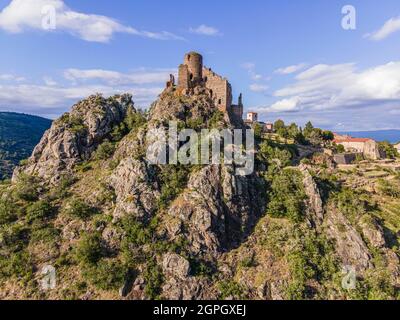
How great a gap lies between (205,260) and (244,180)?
17047mm

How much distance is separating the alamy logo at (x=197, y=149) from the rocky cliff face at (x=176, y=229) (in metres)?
1.59

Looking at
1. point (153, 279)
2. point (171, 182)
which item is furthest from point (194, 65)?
point (153, 279)

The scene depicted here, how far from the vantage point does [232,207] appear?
61500 millimetres

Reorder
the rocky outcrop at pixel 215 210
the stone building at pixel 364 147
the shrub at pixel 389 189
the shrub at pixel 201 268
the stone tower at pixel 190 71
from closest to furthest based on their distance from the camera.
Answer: the shrub at pixel 201 268, the rocky outcrop at pixel 215 210, the shrub at pixel 389 189, the stone tower at pixel 190 71, the stone building at pixel 364 147

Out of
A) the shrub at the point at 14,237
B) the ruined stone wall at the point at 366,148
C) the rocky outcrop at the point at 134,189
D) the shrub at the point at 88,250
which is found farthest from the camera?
the ruined stone wall at the point at 366,148

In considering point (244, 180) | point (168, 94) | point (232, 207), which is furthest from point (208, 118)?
point (232, 207)

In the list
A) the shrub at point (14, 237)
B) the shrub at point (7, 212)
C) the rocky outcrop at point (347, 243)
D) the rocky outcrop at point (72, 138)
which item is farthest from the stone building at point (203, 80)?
the shrub at point (14, 237)

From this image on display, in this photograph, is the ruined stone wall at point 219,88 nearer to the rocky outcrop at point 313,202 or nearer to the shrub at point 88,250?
the rocky outcrop at point 313,202

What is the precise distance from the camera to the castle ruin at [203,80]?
74.4m

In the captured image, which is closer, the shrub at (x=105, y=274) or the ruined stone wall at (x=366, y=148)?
the shrub at (x=105, y=274)

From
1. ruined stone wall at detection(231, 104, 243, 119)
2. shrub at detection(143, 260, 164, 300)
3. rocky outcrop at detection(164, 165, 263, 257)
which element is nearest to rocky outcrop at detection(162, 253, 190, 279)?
shrub at detection(143, 260, 164, 300)

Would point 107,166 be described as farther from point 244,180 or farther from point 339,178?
point 339,178

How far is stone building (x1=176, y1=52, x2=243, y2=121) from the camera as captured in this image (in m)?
74.4

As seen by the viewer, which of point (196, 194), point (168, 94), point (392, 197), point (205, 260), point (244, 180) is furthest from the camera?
point (168, 94)
